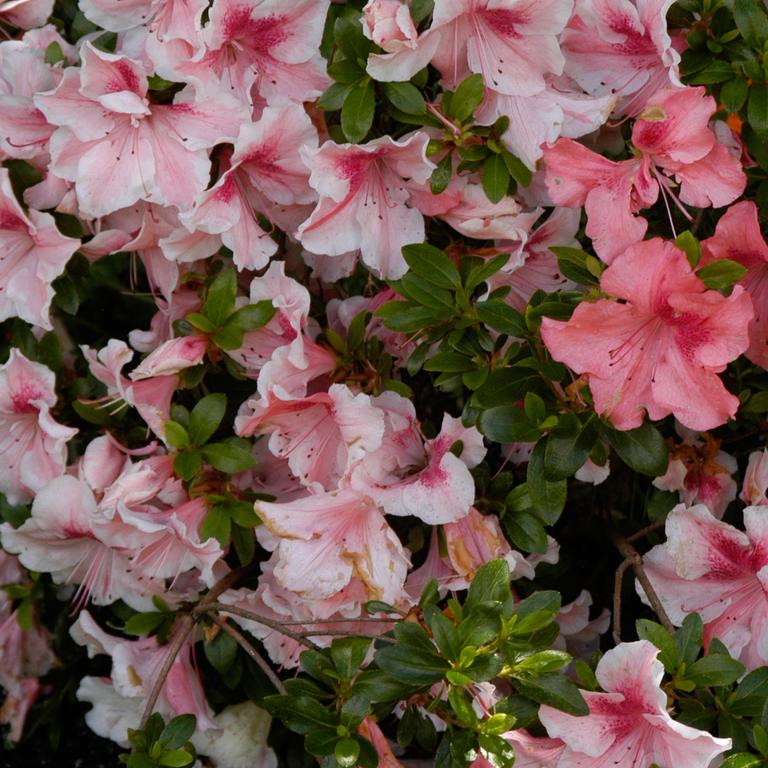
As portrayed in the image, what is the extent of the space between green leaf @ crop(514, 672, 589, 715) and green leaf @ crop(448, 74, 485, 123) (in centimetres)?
75

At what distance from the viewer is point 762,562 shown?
163cm

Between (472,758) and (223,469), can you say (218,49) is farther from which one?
(472,758)

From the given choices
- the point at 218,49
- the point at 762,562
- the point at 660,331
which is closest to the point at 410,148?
the point at 218,49

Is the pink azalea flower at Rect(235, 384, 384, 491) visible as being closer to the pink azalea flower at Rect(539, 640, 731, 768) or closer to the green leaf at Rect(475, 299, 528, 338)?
the green leaf at Rect(475, 299, 528, 338)

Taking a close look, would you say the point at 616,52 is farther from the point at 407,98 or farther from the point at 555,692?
the point at 555,692

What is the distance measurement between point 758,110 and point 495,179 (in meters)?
0.36

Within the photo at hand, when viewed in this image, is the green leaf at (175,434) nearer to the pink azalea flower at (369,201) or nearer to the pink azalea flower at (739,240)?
the pink azalea flower at (369,201)

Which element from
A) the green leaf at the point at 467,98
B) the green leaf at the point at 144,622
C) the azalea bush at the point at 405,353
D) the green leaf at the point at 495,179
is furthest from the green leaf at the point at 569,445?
the green leaf at the point at 144,622

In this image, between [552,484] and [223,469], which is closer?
[552,484]

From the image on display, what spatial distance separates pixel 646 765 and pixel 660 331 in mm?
542

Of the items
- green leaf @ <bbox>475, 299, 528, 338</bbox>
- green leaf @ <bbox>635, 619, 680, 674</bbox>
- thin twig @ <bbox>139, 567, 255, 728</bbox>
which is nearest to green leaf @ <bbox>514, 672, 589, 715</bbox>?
green leaf @ <bbox>635, 619, 680, 674</bbox>

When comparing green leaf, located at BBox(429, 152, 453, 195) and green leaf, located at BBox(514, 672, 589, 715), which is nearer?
green leaf, located at BBox(514, 672, 589, 715)

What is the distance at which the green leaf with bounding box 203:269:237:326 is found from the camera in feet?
5.94

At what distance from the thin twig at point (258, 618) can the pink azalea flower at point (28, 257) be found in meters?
0.50
